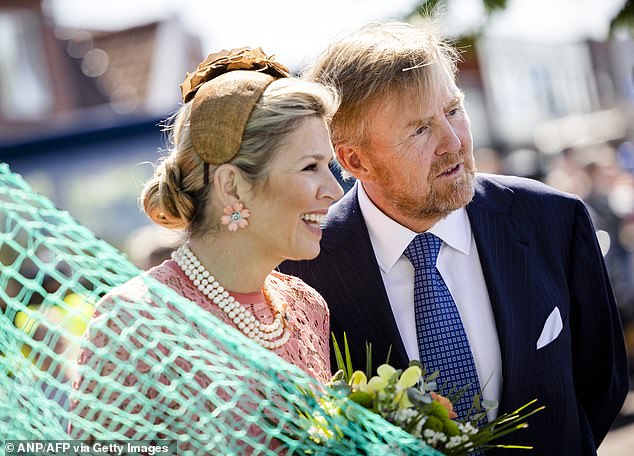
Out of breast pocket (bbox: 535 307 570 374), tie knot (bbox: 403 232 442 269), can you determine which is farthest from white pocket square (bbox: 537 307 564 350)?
tie knot (bbox: 403 232 442 269)

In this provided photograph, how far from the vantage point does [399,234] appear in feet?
11.3

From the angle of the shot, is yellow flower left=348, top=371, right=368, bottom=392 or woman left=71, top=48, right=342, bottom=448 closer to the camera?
yellow flower left=348, top=371, right=368, bottom=392

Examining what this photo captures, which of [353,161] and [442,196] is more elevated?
[353,161]

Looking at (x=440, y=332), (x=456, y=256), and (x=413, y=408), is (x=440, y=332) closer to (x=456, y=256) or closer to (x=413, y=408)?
(x=456, y=256)

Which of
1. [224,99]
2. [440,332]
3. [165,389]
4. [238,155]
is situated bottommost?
[440,332]

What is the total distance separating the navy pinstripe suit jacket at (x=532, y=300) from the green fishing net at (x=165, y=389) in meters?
0.87

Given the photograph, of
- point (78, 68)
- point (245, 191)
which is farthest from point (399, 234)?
point (78, 68)

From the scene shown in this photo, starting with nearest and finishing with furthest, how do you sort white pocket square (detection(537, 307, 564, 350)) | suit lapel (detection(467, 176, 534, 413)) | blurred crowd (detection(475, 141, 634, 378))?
suit lapel (detection(467, 176, 534, 413)), white pocket square (detection(537, 307, 564, 350)), blurred crowd (detection(475, 141, 634, 378))

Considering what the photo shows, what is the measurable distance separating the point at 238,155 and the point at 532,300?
1.17 meters

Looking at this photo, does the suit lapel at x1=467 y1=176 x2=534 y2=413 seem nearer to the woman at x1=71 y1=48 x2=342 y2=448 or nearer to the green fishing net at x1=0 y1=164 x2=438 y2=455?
the woman at x1=71 y1=48 x2=342 y2=448

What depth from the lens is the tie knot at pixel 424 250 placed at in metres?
3.39

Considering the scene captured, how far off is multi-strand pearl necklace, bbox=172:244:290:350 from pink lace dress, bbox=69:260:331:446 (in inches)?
0.6

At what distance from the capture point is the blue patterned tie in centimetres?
323

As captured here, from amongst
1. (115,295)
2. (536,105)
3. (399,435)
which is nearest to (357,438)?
(399,435)
